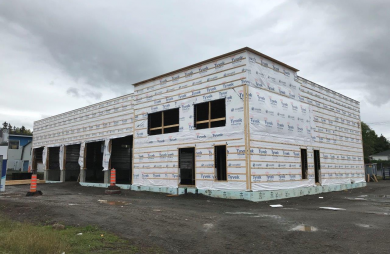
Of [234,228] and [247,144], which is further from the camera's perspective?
[247,144]

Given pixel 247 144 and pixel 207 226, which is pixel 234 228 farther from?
pixel 247 144

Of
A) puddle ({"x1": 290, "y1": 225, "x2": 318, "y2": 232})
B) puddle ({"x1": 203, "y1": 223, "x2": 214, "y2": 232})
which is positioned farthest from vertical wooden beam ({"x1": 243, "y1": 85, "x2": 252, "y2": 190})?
puddle ({"x1": 203, "y1": 223, "x2": 214, "y2": 232})

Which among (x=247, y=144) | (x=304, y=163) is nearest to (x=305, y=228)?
(x=247, y=144)

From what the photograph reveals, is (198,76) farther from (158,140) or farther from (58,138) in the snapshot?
(58,138)

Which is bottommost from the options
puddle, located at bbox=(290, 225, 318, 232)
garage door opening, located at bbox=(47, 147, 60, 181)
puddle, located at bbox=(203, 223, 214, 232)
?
puddle, located at bbox=(203, 223, 214, 232)

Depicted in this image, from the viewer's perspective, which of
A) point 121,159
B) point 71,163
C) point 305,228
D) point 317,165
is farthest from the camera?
point 71,163

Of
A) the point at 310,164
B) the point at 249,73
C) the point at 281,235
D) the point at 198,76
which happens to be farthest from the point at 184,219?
the point at 310,164

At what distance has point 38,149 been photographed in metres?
33.9

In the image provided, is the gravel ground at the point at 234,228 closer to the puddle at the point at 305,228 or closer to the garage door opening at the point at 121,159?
the puddle at the point at 305,228

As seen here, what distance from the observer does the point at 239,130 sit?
14062mm

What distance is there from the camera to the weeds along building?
559 inches

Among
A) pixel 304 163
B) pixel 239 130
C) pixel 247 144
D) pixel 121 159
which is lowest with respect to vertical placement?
pixel 304 163

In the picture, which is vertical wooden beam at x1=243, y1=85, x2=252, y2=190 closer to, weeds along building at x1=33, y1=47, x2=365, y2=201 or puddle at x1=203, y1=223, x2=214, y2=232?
weeds along building at x1=33, y1=47, x2=365, y2=201

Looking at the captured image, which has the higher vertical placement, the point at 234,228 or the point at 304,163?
the point at 304,163
